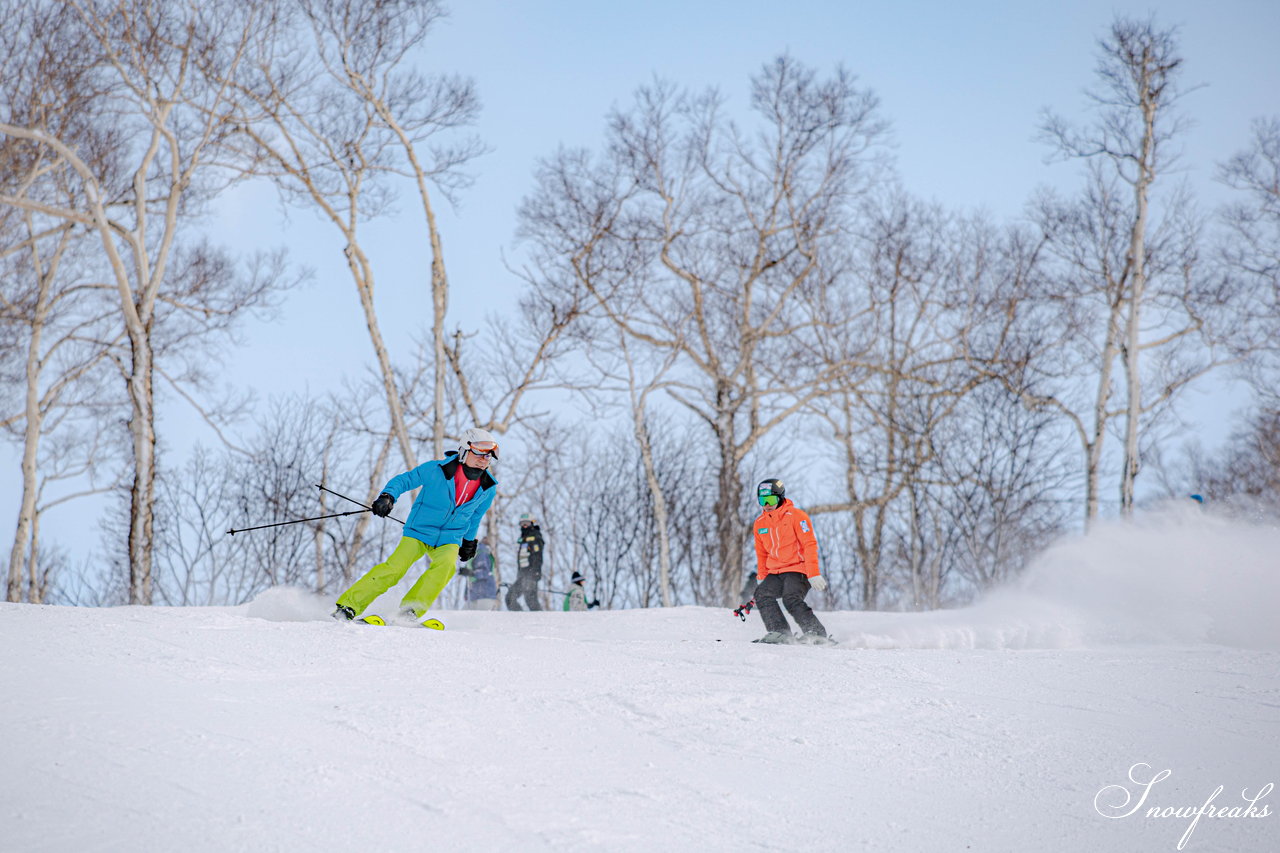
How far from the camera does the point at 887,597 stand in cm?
3020

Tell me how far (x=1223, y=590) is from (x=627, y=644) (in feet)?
16.8

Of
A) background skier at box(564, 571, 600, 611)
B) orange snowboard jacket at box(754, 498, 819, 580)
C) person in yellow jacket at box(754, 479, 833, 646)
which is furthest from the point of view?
background skier at box(564, 571, 600, 611)

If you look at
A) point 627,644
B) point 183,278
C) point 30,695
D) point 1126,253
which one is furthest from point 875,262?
point 30,695

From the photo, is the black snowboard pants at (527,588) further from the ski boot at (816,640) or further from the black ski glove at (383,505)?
the black ski glove at (383,505)

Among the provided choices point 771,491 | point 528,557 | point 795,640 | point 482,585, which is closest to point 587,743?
point 795,640

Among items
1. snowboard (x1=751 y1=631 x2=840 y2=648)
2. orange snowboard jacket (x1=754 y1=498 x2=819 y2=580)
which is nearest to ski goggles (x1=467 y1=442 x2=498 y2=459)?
orange snowboard jacket (x1=754 y1=498 x2=819 y2=580)

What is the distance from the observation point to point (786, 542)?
7.60 m

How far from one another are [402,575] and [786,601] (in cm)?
296

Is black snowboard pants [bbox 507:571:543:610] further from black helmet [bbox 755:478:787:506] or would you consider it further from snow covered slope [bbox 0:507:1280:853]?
snow covered slope [bbox 0:507:1280:853]

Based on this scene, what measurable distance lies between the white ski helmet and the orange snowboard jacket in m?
2.30

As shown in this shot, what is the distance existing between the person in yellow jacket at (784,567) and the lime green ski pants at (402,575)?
2.46 m

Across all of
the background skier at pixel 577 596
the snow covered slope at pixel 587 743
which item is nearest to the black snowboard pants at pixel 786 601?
the snow covered slope at pixel 587 743

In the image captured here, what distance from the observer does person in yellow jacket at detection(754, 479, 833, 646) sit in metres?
7.43

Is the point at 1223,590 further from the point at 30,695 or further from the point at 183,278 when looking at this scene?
the point at 183,278
